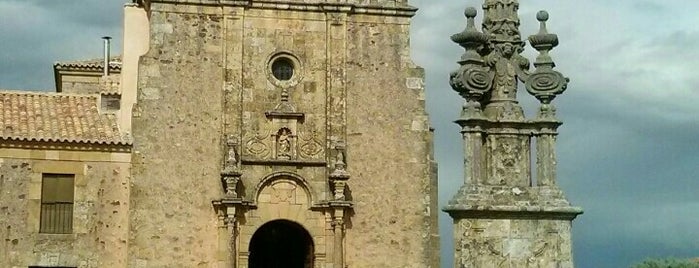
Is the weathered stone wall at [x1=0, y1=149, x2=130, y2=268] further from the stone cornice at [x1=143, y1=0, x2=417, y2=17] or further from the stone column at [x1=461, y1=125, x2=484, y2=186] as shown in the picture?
the stone column at [x1=461, y1=125, x2=484, y2=186]

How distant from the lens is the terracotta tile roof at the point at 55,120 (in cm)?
2769

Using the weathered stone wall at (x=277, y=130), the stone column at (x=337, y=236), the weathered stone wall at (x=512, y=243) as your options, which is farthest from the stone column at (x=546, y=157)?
the weathered stone wall at (x=277, y=130)

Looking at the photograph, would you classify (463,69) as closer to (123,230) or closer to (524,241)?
(524,241)

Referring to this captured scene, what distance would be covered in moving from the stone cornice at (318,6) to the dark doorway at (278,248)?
5089mm

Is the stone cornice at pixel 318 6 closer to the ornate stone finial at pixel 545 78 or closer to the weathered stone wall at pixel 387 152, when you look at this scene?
the weathered stone wall at pixel 387 152

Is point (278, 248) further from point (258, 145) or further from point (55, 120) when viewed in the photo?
point (55, 120)

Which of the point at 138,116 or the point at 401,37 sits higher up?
the point at 401,37

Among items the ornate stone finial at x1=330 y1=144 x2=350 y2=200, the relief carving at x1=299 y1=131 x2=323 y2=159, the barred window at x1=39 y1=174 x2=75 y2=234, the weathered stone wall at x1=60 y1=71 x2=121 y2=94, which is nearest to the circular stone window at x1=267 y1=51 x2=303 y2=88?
the relief carving at x1=299 y1=131 x2=323 y2=159

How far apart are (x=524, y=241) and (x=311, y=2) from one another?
17509 mm

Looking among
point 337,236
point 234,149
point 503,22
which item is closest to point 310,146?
point 234,149

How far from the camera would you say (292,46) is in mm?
29219

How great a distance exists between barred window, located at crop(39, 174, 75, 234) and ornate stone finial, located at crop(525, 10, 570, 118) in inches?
667

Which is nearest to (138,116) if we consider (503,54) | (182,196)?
(182,196)

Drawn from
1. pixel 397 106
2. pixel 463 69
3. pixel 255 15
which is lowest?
pixel 463 69
